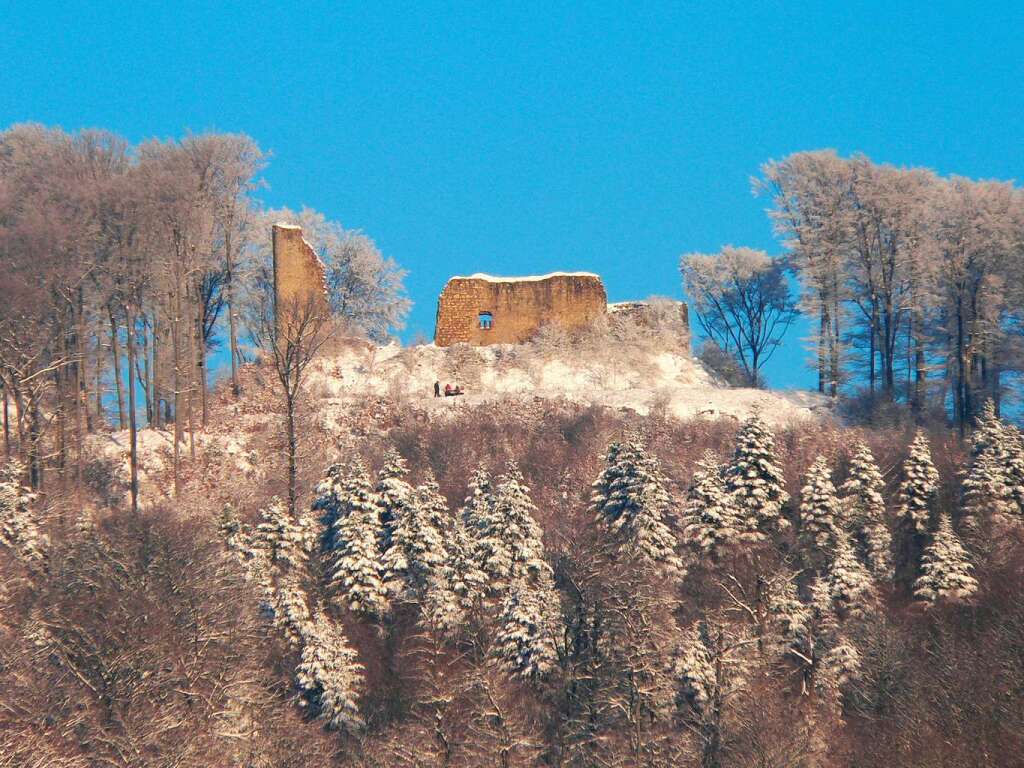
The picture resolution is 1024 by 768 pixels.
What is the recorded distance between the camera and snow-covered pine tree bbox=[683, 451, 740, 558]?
37.7 m

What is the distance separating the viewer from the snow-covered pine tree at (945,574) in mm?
35656

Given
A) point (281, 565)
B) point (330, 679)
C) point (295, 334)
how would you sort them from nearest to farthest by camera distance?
point (330, 679)
point (281, 565)
point (295, 334)

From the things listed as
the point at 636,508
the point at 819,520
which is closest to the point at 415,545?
the point at 636,508

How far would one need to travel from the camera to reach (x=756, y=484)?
128ft

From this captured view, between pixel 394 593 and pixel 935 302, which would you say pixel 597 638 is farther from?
pixel 935 302

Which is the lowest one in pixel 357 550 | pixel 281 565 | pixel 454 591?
pixel 454 591

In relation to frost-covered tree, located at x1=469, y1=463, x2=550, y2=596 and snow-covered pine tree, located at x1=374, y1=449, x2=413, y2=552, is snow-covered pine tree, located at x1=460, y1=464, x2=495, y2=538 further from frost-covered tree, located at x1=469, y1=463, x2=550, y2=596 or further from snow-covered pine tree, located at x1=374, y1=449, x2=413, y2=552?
snow-covered pine tree, located at x1=374, y1=449, x2=413, y2=552

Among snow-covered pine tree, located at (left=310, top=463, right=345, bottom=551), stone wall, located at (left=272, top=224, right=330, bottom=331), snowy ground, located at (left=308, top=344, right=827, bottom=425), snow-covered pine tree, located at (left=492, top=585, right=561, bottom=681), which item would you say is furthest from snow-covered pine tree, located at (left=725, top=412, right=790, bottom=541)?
stone wall, located at (left=272, top=224, right=330, bottom=331)

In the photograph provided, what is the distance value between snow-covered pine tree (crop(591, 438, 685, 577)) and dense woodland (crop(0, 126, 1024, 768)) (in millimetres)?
97

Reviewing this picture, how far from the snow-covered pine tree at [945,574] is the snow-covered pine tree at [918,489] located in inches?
65.8

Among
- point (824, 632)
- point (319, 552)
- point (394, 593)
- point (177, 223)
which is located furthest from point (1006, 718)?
point (177, 223)

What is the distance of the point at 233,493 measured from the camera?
4397 cm

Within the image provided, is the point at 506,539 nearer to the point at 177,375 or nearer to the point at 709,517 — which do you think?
the point at 709,517

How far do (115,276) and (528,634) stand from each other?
18.4 metres
